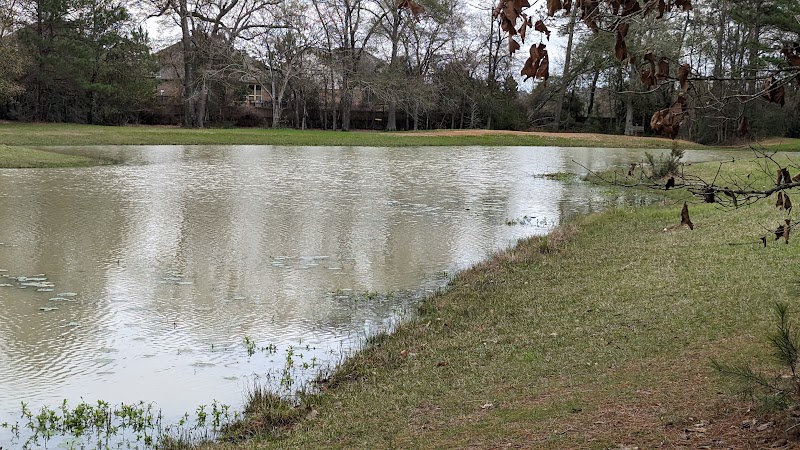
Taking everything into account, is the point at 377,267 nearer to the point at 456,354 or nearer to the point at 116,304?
the point at 116,304

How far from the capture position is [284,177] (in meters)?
22.3

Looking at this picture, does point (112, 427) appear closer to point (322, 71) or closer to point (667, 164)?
point (667, 164)

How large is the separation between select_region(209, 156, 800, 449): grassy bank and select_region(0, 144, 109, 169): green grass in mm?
17801

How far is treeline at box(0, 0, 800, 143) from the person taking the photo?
45.2m

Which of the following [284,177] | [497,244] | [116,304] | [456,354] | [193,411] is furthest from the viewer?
[284,177]

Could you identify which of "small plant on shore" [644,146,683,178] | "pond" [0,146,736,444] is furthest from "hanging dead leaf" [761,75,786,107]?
"small plant on shore" [644,146,683,178]

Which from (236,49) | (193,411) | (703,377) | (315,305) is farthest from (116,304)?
(236,49)

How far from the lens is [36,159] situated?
24.4m

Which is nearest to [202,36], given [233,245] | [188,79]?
[188,79]

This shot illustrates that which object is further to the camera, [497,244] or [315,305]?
[497,244]

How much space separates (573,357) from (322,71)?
163ft

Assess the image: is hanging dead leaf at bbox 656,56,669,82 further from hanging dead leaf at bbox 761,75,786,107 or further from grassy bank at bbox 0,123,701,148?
grassy bank at bbox 0,123,701,148

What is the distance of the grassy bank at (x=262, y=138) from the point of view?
34719mm

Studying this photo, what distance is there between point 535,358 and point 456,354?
28.2 inches
